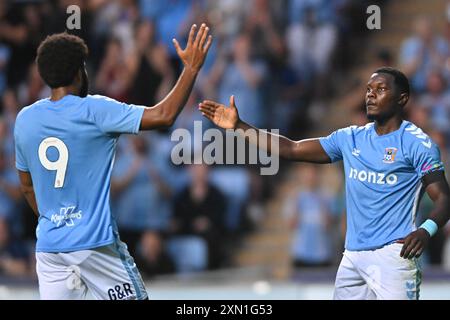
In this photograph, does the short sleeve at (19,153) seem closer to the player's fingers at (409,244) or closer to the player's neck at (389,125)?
the player's neck at (389,125)

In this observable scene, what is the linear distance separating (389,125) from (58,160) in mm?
2174

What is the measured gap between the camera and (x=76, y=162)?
6227 millimetres

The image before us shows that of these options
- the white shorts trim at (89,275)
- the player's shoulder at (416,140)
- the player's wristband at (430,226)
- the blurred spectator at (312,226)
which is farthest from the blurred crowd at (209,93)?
the white shorts trim at (89,275)

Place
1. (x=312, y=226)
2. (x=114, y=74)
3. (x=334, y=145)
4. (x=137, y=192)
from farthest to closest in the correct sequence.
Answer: (x=114, y=74)
(x=137, y=192)
(x=312, y=226)
(x=334, y=145)

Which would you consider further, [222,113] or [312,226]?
[312,226]

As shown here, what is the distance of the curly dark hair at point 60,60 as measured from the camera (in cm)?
623

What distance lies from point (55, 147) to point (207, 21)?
6.63m

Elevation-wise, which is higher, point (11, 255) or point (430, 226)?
point (430, 226)

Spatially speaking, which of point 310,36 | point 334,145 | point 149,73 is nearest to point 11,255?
point 149,73

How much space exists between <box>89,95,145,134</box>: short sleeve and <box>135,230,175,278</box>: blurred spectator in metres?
5.23

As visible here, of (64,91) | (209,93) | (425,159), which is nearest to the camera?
(64,91)

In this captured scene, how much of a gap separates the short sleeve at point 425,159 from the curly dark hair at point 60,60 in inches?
84.9

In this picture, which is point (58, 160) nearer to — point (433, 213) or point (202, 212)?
point (433, 213)
